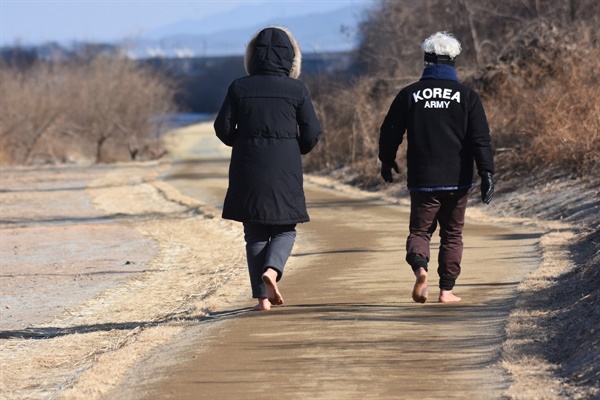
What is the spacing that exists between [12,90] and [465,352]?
7371 cm

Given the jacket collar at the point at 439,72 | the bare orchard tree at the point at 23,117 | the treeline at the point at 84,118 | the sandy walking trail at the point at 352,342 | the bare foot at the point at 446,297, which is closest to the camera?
the sandy walking trail at the point at 352,342

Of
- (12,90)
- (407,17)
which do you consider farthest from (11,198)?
(12,90)

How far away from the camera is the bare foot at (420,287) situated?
827 centimetres

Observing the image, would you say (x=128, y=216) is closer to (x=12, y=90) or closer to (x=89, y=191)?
(x=89, y=191)

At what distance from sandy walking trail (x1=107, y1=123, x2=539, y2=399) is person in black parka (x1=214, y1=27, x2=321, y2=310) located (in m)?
0.68

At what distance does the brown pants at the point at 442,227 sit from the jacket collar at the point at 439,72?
81 centimetres

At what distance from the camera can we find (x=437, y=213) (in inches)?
338

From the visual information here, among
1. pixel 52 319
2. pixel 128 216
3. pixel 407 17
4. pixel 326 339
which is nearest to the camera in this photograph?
pixel 326 339

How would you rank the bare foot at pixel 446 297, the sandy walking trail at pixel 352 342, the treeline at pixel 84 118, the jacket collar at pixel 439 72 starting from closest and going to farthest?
the sandy walking trail at pixel 352 342
the jacket collar at pixel 439 72
the bare foot at pixel 446 297
the treeline at pixel 84 118

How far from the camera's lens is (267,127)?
325 inches

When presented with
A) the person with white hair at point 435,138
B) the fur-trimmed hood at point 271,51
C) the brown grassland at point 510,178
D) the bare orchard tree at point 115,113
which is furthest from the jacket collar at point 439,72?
the bare orchard tree at point 115,113

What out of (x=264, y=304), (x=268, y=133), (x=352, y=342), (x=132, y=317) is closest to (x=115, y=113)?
(x=132, y=317)

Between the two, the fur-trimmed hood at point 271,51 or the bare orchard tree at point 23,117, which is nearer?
the fur-trimmed hood at point 271,51

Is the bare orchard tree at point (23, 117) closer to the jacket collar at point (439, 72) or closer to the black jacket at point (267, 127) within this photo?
the black jacket at point (267, 127)
